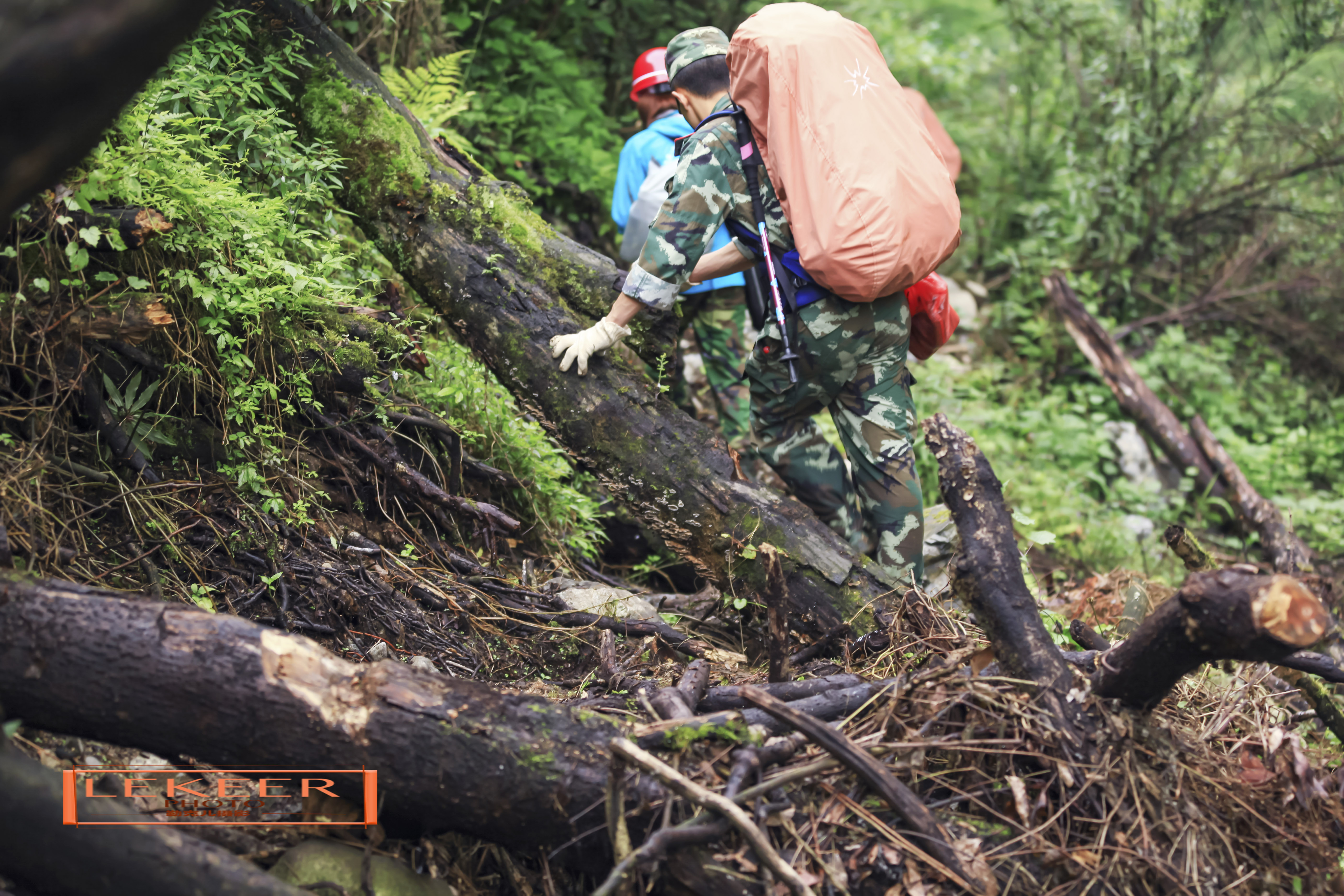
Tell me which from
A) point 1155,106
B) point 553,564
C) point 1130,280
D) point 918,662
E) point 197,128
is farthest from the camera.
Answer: point 1130,280

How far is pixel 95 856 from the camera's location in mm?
1608

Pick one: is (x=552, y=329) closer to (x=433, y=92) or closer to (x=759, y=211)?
(x=759, y=211)

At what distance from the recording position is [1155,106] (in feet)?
24.9

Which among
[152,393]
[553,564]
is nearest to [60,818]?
[152,393]

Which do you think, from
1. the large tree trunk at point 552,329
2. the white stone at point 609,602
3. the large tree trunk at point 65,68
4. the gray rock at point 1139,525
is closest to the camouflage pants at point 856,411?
the large tree trunk at point 552,329

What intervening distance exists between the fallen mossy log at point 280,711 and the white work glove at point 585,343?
1530 millimetres

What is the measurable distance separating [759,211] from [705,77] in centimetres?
79

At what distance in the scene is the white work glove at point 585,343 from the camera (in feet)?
11.0

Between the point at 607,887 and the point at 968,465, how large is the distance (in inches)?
54.9

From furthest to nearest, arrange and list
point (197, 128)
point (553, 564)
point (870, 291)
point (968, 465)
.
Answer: point (553, 564) < point (197, 128) < point (870, 291) < point (968, 465)

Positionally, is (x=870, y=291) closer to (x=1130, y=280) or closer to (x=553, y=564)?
(x=553, y=564)

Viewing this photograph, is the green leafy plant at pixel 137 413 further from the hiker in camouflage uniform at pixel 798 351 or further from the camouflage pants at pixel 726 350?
the camouflage pants at pixel 726 350

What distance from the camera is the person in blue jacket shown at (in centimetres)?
504

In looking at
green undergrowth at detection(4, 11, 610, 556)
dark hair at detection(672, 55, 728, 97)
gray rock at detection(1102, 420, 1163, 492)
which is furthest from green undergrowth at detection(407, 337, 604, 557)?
gray rock at detection(1102, 420, 1163, 492)
